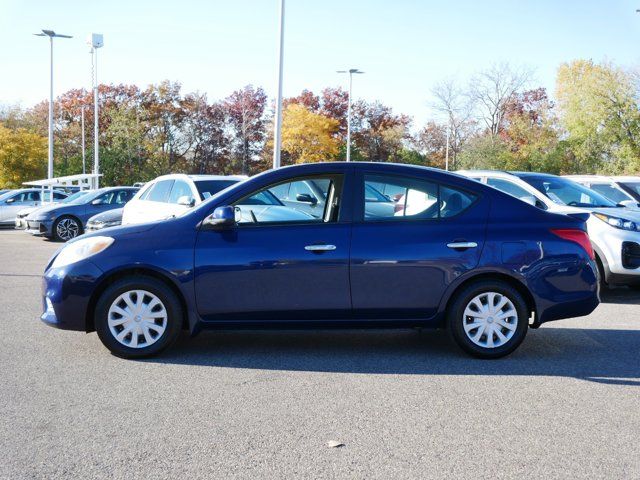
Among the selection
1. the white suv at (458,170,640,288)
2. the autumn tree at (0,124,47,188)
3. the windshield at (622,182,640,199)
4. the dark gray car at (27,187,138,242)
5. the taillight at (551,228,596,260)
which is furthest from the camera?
the autumn tree at (0,124,47,188)

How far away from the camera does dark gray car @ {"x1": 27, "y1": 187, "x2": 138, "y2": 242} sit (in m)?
19.3

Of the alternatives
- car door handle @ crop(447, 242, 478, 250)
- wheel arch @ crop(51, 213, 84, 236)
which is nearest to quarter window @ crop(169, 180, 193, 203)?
car door handle @ crop(447, 242, 478, 250)

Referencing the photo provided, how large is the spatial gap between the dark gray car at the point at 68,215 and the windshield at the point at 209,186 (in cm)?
869

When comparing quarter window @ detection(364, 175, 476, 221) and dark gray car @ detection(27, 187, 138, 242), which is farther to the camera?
dark gray car @ detection(27, 187, 138, 242)

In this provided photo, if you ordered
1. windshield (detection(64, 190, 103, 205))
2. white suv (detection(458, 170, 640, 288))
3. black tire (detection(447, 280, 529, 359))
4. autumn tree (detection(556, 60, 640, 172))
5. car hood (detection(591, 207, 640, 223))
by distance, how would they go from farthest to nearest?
autumn tree (detection(556, 60, 640, 172)) → windshield (detection(64, 190, 103, 205)) → car hood (detection(591, 207, 640, 223)) → white suv (detection(458, 170, 640, 288)) → black tire (detection(447, 280, 529, 359))

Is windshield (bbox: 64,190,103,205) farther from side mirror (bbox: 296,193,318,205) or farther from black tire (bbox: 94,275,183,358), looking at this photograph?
black tire (bbox: 94,275,183,358)

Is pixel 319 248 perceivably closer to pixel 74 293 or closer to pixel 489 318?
pixel 489 318

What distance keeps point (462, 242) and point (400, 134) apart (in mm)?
54027

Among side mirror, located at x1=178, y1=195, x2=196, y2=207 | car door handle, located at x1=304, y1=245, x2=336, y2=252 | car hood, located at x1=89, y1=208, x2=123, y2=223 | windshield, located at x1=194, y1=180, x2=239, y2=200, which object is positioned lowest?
car hood, located at x1=89, y1=208, x2=123, y2=223

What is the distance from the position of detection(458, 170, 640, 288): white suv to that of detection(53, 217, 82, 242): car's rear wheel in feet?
40.2

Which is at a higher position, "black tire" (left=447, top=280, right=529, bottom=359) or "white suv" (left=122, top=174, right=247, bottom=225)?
"white suv" (left=122, top=174, right=247, bottom=225)

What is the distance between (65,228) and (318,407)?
16255 millimetres

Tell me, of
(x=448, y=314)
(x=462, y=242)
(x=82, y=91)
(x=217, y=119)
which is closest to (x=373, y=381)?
(x=448, y=314)

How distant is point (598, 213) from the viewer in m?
9.85
